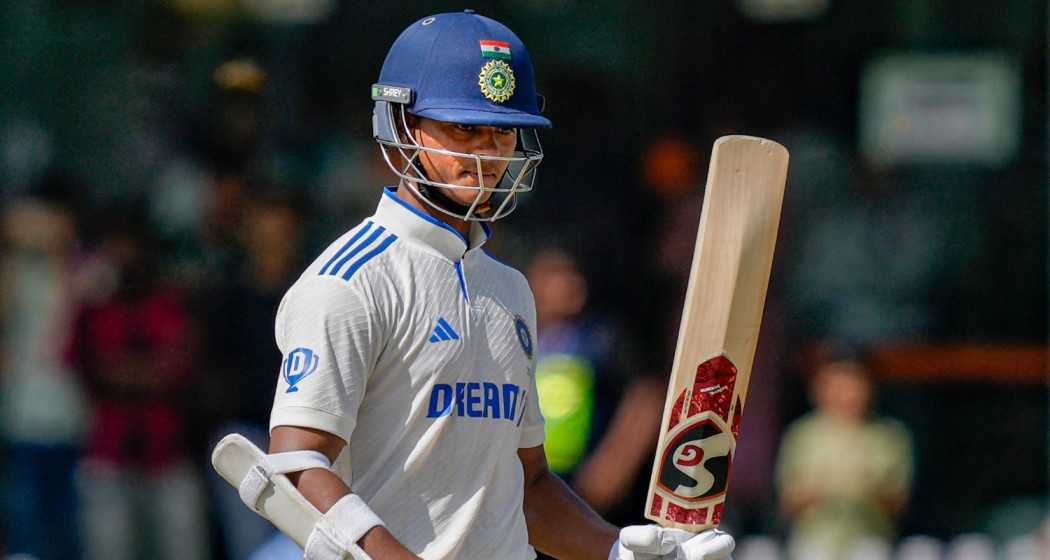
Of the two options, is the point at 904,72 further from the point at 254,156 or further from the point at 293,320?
the point at 293,320

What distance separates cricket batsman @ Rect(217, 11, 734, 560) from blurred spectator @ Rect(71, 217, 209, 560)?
4058 mm

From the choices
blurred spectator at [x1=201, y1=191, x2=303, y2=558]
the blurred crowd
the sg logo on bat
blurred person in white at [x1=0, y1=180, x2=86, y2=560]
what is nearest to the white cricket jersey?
the sg logo on bat

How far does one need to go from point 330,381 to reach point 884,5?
17.2 ft

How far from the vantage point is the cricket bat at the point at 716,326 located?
294 centimetres

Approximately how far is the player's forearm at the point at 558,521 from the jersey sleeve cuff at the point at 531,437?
0.29ft

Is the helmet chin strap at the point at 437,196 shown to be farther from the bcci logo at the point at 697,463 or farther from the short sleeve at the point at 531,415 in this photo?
the bcci logo at the point at 697,463

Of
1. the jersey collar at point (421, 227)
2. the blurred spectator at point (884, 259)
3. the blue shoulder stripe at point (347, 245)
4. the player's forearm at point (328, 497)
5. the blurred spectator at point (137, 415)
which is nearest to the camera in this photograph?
the player's forearm at point (328, 497)

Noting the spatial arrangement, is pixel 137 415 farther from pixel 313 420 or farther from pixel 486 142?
pixel 313 420

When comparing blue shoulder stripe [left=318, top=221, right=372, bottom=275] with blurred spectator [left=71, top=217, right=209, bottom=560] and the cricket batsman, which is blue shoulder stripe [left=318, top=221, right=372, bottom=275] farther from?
blurred spectator [left=71, top=217, right=209, bottom=560]

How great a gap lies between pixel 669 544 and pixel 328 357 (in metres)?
0.61

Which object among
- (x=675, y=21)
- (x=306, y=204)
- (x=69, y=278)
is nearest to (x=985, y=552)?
(x=675, y=21)

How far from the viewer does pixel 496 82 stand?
Answer: 9.66 feet

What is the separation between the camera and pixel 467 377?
2867 millimetres

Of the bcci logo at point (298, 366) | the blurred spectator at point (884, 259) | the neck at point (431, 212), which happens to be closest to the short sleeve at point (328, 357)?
the bcci logo at point (298, 366)
